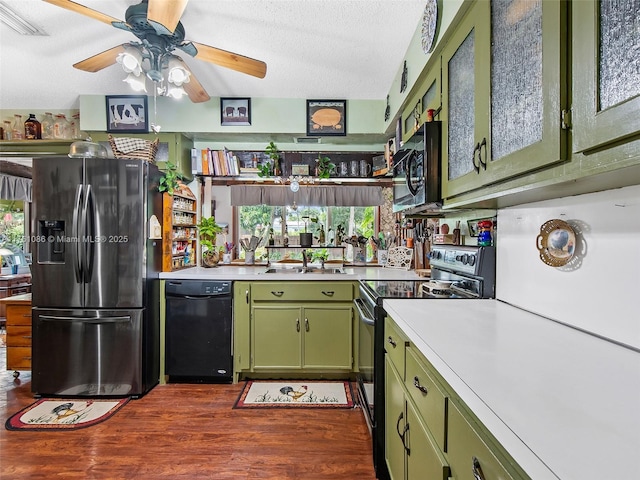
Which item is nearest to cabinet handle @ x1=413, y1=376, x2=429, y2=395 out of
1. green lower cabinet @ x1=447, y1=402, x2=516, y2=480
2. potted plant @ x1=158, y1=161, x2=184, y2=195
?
green lower cabinet @ x1=447, y1=402, x2=516, y2=480

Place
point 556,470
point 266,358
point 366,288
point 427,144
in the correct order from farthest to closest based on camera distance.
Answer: point 266,358 < point 366,288 < point 427,144 < point 556,470

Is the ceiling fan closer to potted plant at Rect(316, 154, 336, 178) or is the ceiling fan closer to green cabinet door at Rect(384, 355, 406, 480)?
potted plant at Rect(316, 154, 336, 178)

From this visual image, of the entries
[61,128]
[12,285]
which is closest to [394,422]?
[61,128]

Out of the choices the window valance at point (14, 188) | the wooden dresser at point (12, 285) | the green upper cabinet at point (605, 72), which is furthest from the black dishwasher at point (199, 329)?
the window valance at point (14, 188)

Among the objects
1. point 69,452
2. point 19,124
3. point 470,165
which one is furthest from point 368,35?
point 19,124

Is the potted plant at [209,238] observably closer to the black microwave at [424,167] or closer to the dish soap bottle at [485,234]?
the black microwave at [424,167]

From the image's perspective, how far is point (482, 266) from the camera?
1777 mm

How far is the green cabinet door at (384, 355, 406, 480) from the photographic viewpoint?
138 cm

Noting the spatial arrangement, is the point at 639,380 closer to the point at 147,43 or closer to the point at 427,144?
the point at 427,144

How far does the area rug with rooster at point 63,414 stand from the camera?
2242mm

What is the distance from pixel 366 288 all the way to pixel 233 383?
4.88ft

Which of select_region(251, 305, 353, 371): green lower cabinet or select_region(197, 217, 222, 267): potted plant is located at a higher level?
select_region(197, 217, 222, 267): potted plant

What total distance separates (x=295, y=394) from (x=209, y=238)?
1694 mm

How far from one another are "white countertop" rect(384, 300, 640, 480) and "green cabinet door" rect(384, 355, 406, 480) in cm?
35
